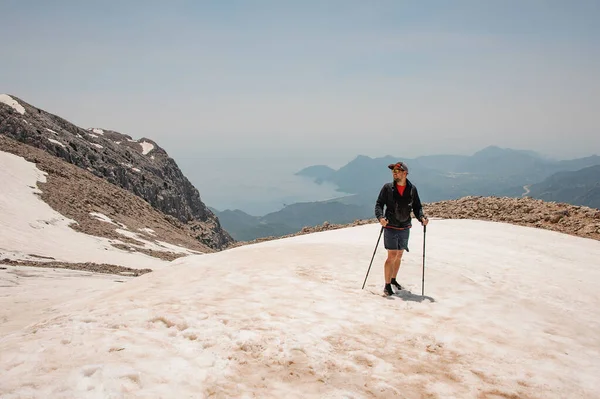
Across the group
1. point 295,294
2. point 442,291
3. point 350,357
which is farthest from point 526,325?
point 295,294

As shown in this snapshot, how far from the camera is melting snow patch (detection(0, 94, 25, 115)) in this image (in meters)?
66.7

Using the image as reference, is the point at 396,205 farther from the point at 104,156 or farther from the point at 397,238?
the point at 104,156

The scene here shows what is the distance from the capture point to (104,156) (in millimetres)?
77188

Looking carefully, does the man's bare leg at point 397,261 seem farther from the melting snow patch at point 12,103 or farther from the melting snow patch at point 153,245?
the melting snow patch at point 12,103

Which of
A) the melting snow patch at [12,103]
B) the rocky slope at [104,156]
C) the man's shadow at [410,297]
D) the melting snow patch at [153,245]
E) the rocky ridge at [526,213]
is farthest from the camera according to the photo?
the melting snow patch at [12,103]

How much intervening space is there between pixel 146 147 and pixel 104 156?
159 feet

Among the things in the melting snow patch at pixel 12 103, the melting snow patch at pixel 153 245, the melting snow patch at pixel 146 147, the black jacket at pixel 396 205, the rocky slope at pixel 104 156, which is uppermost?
the melting snow patch at pixel 146 147

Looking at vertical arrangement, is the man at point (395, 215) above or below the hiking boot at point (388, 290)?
above

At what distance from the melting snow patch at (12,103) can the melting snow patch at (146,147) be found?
48140mm

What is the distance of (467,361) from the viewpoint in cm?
706

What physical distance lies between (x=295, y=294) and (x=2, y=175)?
141ft

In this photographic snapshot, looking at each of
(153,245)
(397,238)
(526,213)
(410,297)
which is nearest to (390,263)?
(397,238)

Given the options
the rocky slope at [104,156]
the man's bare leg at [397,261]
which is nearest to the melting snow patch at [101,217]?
the rocky slope at [104,156]

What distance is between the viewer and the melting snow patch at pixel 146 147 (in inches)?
4731
